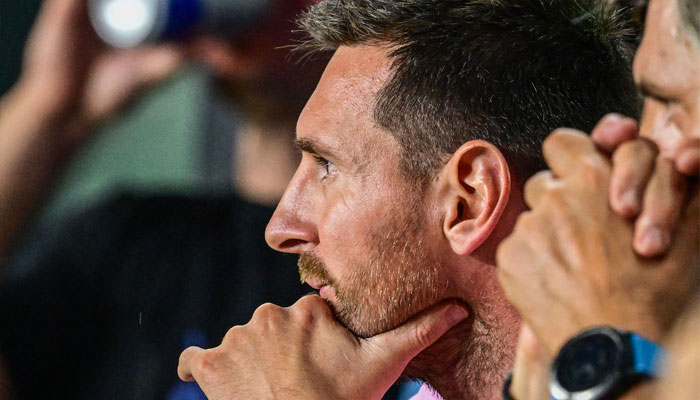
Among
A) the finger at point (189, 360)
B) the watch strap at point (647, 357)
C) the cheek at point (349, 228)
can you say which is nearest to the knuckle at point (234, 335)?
the finger at point (189, 360)

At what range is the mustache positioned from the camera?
1.08 meters

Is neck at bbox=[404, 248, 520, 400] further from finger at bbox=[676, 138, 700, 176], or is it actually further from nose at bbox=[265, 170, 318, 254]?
finger at bbox=[676, 138, 700, 176]

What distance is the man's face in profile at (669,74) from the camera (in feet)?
2.30

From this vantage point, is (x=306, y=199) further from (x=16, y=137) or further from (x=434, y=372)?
(x=16, y=137)

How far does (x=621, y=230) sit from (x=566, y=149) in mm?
84

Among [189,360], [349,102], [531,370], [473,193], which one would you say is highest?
[349,102]

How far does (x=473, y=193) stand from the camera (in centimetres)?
101

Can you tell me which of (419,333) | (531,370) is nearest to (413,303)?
(419,333)

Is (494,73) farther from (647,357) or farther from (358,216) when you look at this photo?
(647,357)

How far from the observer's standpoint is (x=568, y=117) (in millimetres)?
1050

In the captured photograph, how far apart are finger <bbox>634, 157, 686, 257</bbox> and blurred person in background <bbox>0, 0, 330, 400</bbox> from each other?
78 centimetres

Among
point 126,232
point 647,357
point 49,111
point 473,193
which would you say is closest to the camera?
point 647,357

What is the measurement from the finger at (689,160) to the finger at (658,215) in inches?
0.4

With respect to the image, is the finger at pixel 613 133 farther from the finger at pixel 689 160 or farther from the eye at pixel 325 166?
the eye at pixel 325 166
